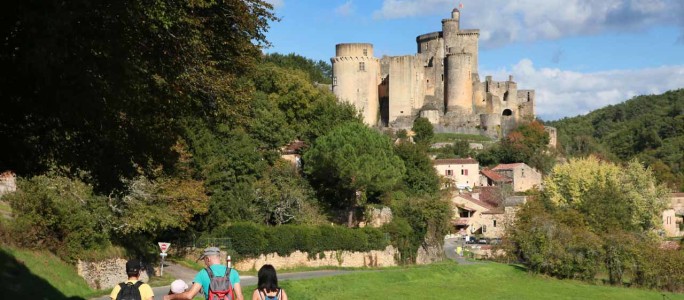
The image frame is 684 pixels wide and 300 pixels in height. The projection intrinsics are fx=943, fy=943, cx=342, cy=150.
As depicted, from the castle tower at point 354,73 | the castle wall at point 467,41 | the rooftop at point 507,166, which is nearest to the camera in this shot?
the rooftop at point 507,166

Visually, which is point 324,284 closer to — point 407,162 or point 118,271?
point 118,271

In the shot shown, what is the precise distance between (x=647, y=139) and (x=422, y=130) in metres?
38.7

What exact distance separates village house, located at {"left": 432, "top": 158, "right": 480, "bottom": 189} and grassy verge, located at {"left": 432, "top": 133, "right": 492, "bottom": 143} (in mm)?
8271

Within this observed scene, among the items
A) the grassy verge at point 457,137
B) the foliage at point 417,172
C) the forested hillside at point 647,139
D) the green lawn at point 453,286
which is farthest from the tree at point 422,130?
the green lawn at point 453,286

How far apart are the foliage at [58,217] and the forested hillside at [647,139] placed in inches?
2697

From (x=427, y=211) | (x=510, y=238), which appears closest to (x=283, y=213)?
(x=427, y=211)

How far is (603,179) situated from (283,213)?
26503 millimetres

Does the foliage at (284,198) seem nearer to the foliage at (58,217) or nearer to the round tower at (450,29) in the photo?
the foliage at (58,217)

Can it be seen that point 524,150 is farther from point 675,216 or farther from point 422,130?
point 675,216

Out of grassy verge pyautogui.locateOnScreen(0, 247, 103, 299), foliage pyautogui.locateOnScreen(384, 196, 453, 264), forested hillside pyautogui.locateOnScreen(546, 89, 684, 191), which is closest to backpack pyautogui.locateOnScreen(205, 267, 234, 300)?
grassy verge pyautogui.locateOnScreen(0, 247, 103, 299)

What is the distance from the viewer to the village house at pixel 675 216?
277 feet

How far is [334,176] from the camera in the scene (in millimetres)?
49719

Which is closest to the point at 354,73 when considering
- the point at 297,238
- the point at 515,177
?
the point at 515,177

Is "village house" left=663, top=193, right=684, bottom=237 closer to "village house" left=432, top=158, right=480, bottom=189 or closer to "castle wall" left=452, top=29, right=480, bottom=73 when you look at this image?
"village house" left=432, top=158, right=480, bottom=189
